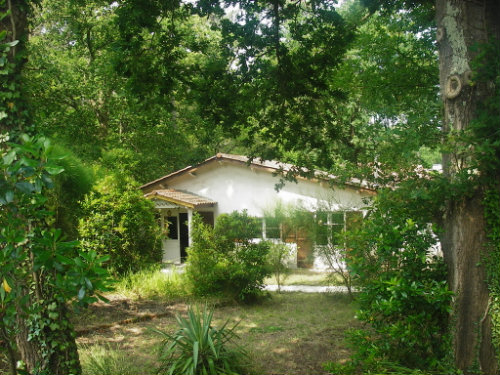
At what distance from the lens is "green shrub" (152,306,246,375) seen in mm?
4973

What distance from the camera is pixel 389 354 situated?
17.7 ft

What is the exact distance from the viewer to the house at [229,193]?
620 inches

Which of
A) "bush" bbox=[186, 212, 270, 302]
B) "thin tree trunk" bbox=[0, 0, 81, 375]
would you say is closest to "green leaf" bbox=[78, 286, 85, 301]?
"thin tree trunk" bbox=[0, 0, 81, 375]

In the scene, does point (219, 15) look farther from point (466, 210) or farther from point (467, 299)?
point (467, 299)

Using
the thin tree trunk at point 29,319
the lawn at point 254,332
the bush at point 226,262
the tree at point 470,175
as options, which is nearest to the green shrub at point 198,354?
the lawn at point 254,332

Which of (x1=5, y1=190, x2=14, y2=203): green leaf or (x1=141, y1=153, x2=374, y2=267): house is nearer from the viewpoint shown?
(x1=5, y1=190, x2=14, y2=203): green leaf

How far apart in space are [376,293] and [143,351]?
3.70 meters

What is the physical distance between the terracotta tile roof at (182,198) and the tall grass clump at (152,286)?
5.84m

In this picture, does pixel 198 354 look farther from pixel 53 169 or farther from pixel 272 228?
pixel 272 228

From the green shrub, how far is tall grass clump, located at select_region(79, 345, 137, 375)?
570 millimetres

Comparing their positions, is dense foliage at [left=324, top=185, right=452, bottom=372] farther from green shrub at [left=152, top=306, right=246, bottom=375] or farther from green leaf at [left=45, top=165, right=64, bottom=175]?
green leaf at [left=45, top=165, right=64, bottom=175]

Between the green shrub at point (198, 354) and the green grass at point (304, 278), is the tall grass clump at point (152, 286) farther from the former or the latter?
the green shrub at point (198, 354)

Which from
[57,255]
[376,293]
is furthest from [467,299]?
[57,255]

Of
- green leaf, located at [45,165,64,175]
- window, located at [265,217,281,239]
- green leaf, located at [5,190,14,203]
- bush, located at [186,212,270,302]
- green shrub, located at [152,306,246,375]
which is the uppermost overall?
green leaf, located at [45,165,64,175]
